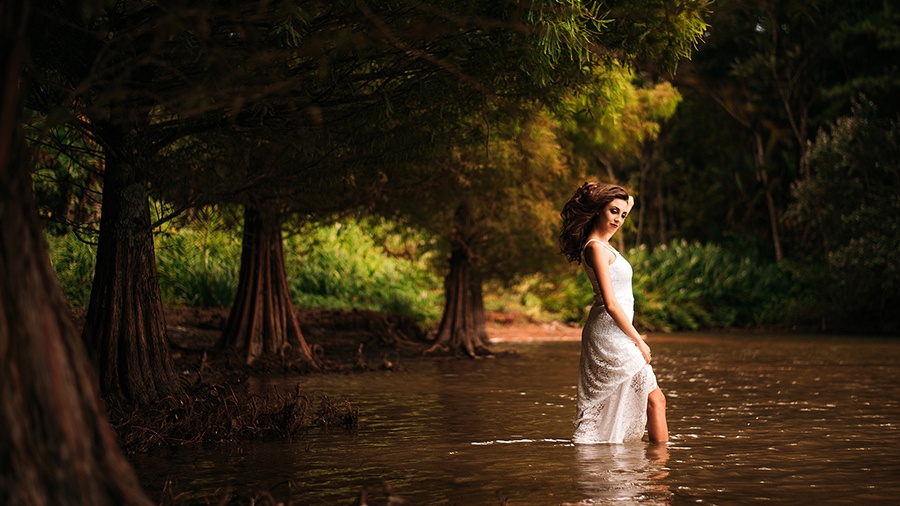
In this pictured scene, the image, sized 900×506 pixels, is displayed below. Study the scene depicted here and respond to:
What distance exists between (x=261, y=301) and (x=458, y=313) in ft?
17.4

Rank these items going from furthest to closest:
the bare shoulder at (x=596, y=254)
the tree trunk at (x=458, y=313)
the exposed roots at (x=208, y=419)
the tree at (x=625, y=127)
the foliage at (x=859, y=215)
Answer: the foliage at (x=859, y=215) < the tree trunk at (x=458, y=313) < the tree at (x=625, y=127) < the exposed roots at (x=208, y=419) < the bare shoulder at (x=596, y=254)

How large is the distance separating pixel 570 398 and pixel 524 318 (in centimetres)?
1775

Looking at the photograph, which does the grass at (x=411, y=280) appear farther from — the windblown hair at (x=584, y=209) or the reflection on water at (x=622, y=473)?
the reflection on water at (x=622, y=473)

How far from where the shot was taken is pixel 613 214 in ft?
30.6

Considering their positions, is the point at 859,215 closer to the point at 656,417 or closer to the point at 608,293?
the point at 656,417

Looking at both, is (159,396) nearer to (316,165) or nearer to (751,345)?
(316,165)

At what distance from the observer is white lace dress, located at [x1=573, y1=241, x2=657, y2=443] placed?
9.19 metres

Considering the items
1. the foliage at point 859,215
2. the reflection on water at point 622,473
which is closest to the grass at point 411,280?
the foliage at point 859,215

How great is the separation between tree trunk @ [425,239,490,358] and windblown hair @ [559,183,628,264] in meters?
11.8

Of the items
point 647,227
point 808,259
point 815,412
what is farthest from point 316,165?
point 647,227

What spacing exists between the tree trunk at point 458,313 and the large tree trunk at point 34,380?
56.4ft

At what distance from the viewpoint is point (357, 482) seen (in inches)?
304

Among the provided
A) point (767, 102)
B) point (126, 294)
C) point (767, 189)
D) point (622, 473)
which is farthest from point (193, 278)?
point (767, 102)

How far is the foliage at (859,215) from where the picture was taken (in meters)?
27.5
